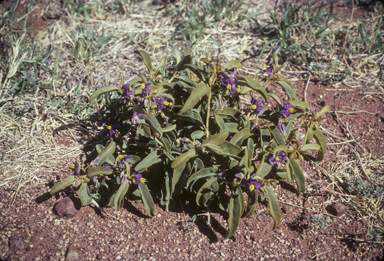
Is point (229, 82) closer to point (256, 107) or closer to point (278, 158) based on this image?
point (256, 107)

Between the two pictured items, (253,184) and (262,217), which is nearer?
(253,184)

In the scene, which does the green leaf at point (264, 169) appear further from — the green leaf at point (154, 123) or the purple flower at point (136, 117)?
the purple flower at point (136, 117)

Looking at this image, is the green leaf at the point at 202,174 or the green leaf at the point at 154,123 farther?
the green leaf at the point at 202,174

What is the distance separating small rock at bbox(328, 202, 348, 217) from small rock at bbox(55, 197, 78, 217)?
1730mm

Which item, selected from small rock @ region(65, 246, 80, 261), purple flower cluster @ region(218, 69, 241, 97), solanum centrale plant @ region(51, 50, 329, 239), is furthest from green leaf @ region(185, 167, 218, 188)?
small rock @ region(65, 246, 80, 261)

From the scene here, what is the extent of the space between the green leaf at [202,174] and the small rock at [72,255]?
0.80m

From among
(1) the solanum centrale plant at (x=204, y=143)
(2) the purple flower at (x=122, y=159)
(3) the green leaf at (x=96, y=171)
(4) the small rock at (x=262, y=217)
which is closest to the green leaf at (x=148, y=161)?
(1) the solanum centrale plant at (x=204, y=143)

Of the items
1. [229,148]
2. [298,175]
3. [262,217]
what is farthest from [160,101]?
[262,217]

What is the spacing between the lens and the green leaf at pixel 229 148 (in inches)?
69.4

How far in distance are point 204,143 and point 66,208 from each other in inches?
41.5

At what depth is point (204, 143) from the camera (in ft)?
5.48

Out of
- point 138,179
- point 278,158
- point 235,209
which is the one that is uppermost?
point 278,158

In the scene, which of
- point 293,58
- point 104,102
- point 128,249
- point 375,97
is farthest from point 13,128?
point 375,97

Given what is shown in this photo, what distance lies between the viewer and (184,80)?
184 centimetres
